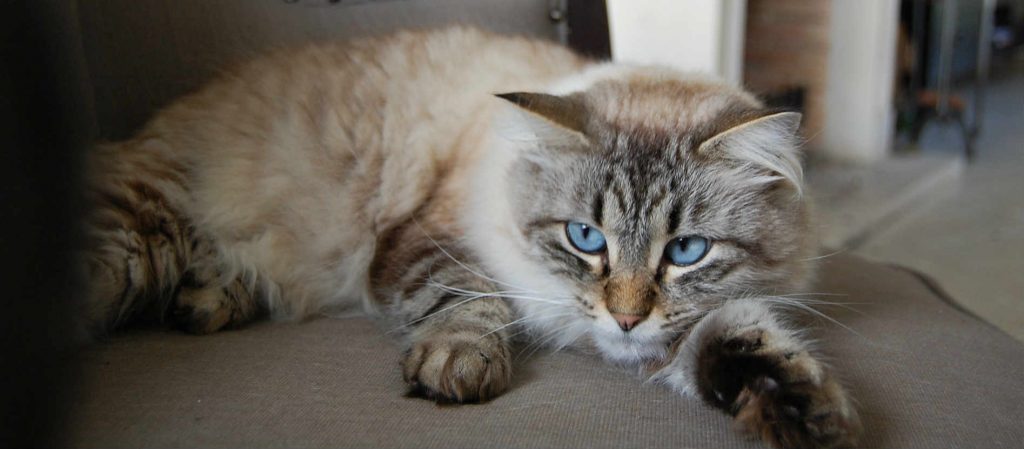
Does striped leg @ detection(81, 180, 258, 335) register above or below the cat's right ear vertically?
below

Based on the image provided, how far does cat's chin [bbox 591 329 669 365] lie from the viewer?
1.11m

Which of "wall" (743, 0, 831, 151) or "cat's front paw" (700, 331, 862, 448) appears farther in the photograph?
"wall" (743, 0, 831, 151)

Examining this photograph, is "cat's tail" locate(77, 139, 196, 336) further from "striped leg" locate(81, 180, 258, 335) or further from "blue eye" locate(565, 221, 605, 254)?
"blue eye" locate(565, 221, 605, 254)

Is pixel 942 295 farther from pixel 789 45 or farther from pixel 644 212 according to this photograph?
pixel 789 45

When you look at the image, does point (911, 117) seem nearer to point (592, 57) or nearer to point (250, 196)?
point (592, 57)

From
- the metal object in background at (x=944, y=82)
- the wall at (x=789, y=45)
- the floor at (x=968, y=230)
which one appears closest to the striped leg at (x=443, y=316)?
the floor at (x=968, y=230)

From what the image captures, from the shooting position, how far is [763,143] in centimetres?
111

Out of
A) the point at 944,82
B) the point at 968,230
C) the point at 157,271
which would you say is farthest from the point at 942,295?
the point at 944,82

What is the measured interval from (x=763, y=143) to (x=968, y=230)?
311cm

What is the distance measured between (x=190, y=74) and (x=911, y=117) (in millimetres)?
4931

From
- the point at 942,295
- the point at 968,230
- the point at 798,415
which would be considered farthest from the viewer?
the point at 968,230

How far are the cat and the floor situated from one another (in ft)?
6.31

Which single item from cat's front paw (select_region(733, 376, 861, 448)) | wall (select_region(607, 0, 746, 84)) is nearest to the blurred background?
wall (select_region(607, 0, 746, 84))

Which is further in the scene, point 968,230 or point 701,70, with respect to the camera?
point 968,230
